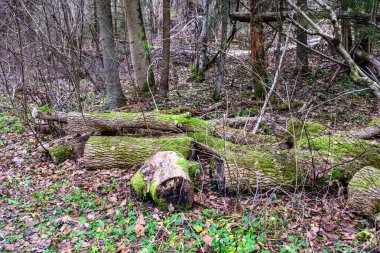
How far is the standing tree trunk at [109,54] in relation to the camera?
8711 millimetres

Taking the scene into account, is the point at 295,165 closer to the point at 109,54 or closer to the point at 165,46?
the point at 109,54

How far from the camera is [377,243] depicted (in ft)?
11.9

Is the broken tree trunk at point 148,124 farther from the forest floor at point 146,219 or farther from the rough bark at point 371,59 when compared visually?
the rough bark at point 371,59

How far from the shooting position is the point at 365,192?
439cm

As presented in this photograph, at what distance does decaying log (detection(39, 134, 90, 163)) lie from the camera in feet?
23.3

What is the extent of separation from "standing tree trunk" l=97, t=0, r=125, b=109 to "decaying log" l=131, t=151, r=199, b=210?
469 centimetres

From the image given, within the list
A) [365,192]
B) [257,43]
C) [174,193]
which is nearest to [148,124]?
[174,193]

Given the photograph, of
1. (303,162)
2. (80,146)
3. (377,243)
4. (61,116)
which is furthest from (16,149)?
(377,243)

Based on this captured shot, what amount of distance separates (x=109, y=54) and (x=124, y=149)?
3675 millimetres

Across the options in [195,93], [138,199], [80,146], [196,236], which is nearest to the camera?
[196,236]

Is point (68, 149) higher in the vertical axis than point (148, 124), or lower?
lower

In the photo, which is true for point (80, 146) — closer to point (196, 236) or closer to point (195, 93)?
point (196, 236)

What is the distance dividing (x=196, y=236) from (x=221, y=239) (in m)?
0.35

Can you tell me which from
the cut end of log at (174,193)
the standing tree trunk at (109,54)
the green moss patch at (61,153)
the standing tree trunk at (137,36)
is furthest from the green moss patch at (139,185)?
the standing tree trunk at (137,36)
